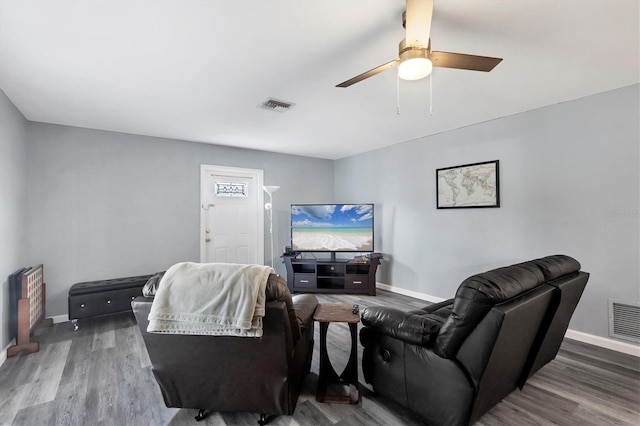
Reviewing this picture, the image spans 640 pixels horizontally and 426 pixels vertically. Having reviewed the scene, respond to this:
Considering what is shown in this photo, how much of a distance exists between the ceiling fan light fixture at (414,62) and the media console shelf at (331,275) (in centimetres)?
324

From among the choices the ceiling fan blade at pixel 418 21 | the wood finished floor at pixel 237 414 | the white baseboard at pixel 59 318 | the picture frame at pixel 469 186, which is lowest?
the wood finished floor at pixel 237 414

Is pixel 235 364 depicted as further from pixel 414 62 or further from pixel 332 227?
pixel 332 227

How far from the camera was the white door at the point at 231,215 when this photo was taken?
452 cm

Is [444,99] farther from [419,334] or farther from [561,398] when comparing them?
[561,398]

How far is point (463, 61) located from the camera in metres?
1.67

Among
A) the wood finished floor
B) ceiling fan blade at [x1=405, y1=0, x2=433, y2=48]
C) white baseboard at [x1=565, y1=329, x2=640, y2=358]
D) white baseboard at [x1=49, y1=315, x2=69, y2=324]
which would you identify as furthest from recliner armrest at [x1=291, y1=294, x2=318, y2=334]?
white baseboard at [x1=49, y1=315, x2=69, y2=324]

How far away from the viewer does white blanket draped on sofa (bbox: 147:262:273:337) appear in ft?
4.65

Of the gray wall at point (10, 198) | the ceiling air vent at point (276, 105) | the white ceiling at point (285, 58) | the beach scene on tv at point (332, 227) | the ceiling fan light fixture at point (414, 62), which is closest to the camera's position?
the ceiling fan light fixture at point (414, 62)

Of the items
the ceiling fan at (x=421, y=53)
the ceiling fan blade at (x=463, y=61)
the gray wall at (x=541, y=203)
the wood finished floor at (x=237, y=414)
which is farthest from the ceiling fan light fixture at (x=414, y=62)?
the gray wall at (x=541, y=203)

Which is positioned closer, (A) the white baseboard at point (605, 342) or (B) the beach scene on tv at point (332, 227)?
(A) the white baseboard at point (605, 342)

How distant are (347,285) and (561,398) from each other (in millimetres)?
2890

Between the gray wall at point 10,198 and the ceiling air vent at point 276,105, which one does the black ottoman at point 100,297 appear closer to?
the gray wall at point 10,198

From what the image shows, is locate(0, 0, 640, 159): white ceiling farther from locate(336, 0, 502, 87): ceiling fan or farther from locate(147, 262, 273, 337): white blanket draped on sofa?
locate(147, 262, 273, 337): white blanket draped on sofa

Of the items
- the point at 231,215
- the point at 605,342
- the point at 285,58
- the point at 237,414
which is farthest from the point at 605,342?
the point at 231,215
